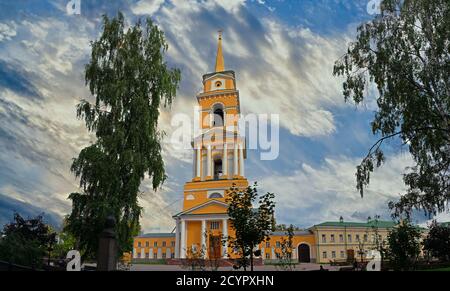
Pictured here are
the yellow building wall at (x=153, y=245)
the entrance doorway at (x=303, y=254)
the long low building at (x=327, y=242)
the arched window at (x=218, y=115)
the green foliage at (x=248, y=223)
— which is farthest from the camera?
the yellow building wall at (x=153, y=245)

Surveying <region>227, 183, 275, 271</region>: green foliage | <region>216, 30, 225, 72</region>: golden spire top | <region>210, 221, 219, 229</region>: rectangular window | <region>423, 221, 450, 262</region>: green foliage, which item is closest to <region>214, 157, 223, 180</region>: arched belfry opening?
<region>210, 221, 219, 229</region>: rectangular window

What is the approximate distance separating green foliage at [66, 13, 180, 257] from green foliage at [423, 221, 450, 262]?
27070 mm

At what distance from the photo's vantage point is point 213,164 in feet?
144

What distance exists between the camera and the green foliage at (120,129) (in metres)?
14.0

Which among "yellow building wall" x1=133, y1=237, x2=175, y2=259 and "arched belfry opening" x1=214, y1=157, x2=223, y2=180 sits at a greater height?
"arched belfry opening" x1=214, y1=157, x2=223, y2=180

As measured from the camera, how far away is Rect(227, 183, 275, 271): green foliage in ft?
42.1

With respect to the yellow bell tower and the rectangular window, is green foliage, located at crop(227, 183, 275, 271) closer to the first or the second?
the yellow bell tower

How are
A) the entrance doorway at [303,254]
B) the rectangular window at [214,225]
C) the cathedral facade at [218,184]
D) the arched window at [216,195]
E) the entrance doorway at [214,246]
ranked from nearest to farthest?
the entrance doorway at [214,246]
the cathedral facade at [218,184]
the rectangular window at [214,225]
the arched window at [216,195]
the entrance doorway at [303,254]

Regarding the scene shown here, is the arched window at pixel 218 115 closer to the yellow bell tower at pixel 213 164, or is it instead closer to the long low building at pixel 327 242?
the yellow bell tower at pixel 213 164

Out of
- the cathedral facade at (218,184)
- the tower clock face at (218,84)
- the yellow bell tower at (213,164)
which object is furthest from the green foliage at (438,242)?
the tower clock face at (218,84)

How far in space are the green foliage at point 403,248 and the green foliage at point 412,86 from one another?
147cm

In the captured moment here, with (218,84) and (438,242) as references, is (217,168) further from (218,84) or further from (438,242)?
(438,242)

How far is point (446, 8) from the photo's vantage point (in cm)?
1334
